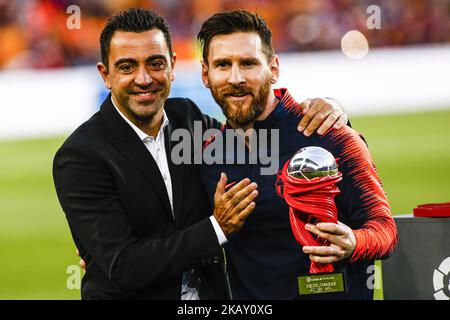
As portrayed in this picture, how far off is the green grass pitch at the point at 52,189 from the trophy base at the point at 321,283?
6.88ft

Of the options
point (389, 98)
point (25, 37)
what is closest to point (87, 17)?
point (25, 37)

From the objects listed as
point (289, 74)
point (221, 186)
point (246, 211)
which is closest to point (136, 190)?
point (221, 186)

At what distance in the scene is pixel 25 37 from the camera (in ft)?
25.5

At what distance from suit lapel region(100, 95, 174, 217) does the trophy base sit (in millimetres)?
497

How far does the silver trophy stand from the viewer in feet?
7.37

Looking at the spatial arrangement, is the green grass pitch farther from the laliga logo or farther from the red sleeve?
the red sleeve

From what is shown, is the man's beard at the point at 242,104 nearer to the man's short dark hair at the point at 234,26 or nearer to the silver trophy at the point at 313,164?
the man's short dark hair at the point at 234,26

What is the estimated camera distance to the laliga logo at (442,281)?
276 centimetres

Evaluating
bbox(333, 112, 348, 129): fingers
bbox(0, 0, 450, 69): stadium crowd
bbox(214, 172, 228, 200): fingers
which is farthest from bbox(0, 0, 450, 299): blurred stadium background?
bbox(214, 172, 228, 200): fingers

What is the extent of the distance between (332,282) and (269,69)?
722 millimetres

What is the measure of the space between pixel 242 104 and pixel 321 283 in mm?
622

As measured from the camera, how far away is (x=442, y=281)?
9.10ft
